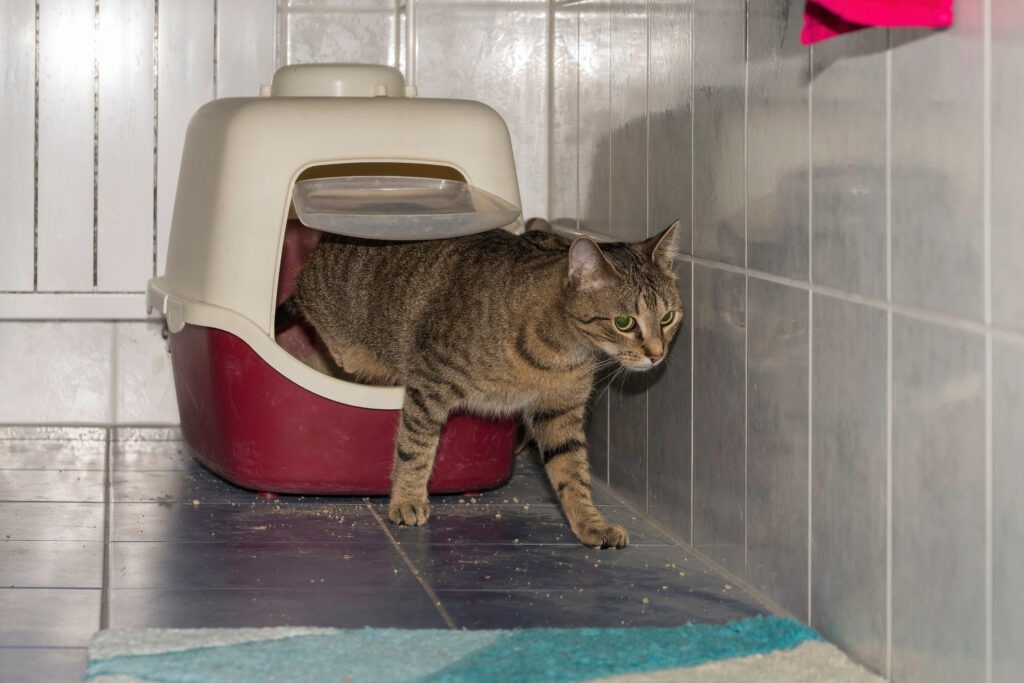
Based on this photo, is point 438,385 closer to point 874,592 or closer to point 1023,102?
point 874,592

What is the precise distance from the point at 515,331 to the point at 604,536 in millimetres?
396

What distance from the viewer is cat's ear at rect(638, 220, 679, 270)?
2.15m

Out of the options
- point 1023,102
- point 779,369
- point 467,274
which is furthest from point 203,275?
point 1023,102

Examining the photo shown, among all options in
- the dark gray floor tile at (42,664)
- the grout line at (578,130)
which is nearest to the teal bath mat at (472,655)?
the dark gray floor tile at (42,664)

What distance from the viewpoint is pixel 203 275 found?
2.57m

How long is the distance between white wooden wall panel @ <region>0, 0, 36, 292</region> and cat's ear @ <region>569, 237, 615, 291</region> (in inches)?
66.9

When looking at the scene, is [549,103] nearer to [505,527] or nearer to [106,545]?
[505,527]

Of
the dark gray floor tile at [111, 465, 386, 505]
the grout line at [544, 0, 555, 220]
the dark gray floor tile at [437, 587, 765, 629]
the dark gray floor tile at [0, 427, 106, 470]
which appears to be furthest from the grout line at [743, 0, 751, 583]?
the dark gray floor tile at [0, 427, 106, 470]

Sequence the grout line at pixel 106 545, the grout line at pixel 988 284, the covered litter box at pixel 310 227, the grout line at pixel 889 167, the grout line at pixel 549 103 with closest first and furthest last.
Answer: the grout line at pixel 988 284 → the grout line at pixel 889 167 → the grout line at pixel 106 545 → the covered litter box at pixel 310 227 → the grout line at pixel 549 103

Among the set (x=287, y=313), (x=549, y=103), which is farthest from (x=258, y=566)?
(x=549, y=103)

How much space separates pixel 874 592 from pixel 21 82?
2.52 m

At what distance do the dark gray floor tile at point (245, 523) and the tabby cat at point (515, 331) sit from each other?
0.10 m

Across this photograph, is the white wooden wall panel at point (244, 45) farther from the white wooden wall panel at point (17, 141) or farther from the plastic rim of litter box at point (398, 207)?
the plastic rim of litter box at point (398, 207)

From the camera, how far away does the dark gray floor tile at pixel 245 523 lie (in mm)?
2279
